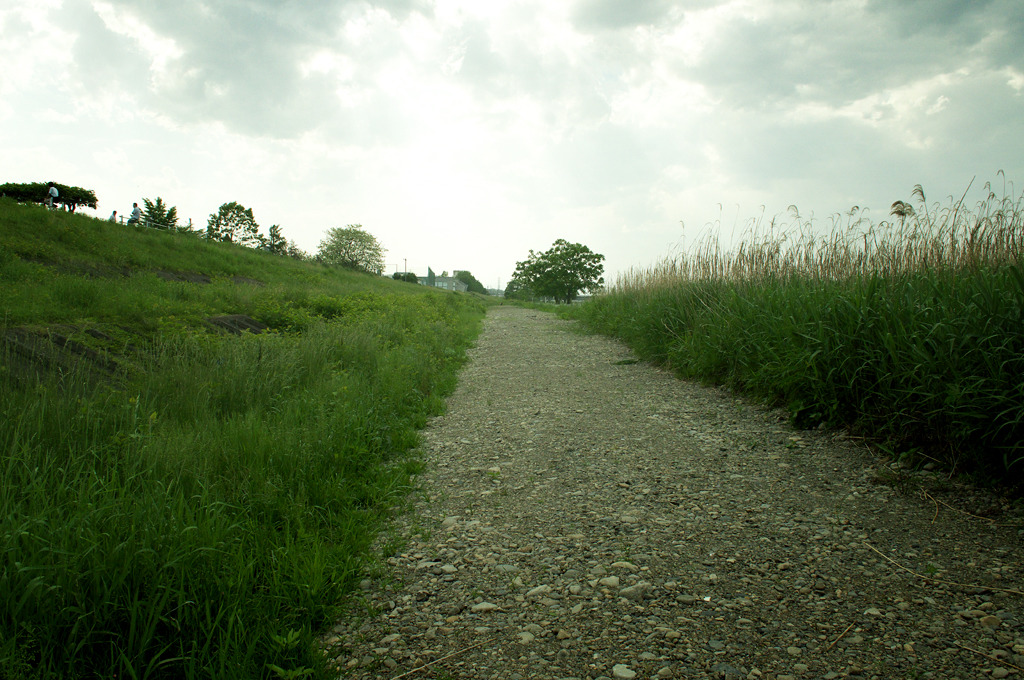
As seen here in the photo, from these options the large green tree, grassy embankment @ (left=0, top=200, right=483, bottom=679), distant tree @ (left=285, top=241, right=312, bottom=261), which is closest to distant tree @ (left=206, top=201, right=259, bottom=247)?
distant tree @ (left=285, top=241, right=312, bottom=261)

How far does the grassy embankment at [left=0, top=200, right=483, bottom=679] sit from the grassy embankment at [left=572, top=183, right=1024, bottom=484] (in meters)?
3.84

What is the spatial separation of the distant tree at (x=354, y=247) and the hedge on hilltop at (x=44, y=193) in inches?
1693

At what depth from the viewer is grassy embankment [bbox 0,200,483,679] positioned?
194 centimetres

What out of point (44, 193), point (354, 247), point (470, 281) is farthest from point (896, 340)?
point (470, 281)

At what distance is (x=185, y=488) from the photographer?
303 centimetres

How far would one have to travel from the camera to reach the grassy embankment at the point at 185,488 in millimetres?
1936

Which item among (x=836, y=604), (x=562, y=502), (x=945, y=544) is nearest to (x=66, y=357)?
(x=562, y=502)

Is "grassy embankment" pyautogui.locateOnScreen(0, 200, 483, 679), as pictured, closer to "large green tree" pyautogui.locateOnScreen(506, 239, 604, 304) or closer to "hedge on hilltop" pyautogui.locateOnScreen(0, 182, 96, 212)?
"hedge on hilltop" pyautogui.locateOnScreen(0, 182, 96, 212)

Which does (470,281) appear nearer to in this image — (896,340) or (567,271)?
(567,271)

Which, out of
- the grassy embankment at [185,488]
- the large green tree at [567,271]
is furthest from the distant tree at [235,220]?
the grassy embankment at [185,488]

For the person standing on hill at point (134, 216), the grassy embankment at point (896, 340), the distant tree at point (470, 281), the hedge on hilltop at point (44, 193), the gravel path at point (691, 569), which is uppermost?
the distant tree at point (470, 281)

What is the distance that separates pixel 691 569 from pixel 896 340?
2971mm

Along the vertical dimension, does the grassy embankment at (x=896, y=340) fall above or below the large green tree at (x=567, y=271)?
below

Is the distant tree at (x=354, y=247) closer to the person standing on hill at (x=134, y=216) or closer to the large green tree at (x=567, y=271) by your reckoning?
the large green tree at (x=567, y=271)
